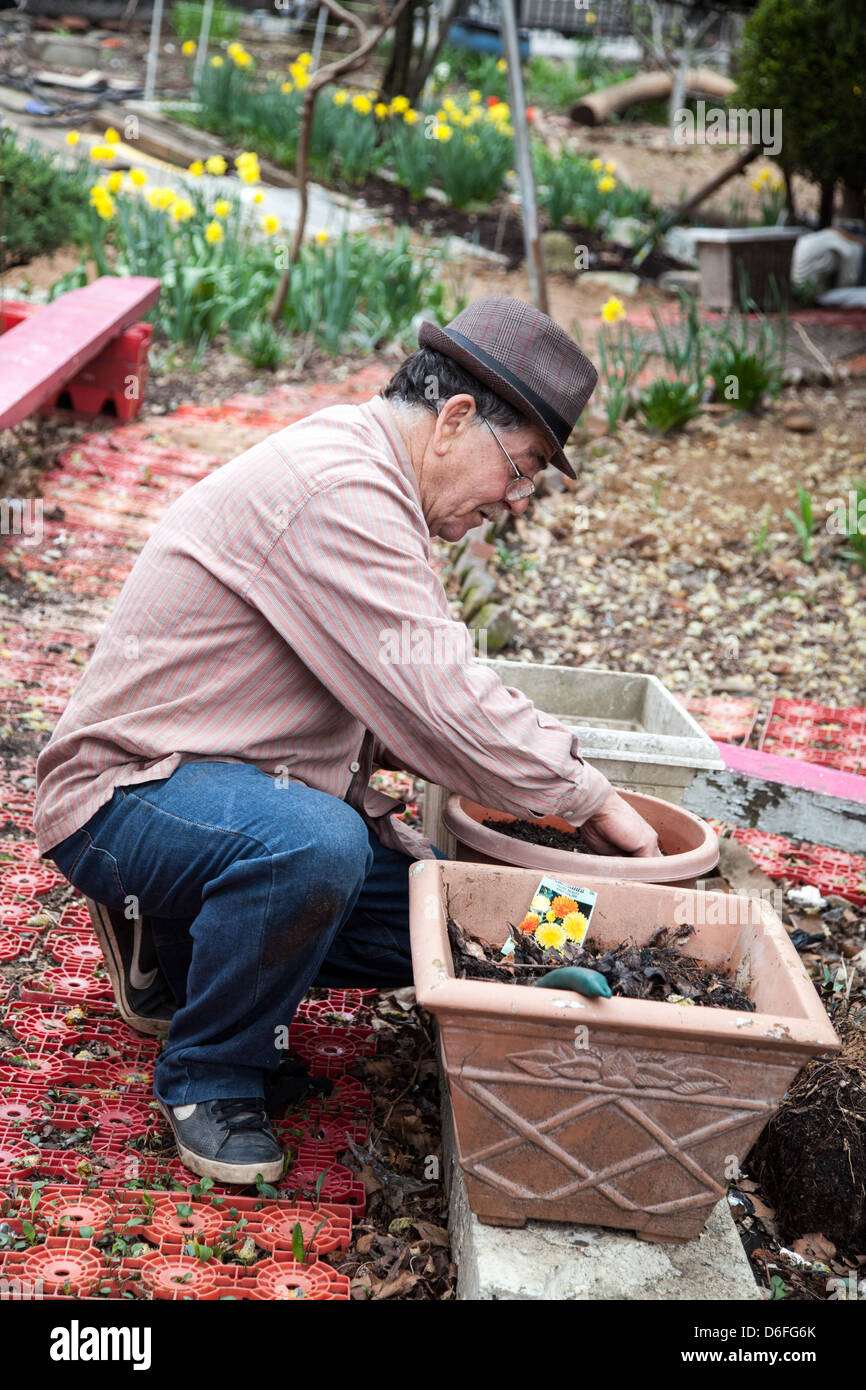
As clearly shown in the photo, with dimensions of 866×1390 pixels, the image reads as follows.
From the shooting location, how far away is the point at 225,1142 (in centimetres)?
191

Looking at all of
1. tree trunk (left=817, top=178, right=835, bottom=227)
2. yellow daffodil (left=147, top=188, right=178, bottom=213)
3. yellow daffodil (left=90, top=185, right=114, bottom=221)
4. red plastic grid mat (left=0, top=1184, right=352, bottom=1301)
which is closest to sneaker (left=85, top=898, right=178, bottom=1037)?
red plastic grid mat (left=0, top=1184, right=352, bottom=1301)

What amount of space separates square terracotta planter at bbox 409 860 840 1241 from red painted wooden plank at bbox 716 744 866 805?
48.7 inches

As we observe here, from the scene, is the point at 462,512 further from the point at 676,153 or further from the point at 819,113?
the point at 676,153

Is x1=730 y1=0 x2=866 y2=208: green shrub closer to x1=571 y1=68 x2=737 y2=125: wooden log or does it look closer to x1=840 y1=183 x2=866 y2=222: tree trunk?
x1=840 y1=183 x2=866 y2=222: tree trunk

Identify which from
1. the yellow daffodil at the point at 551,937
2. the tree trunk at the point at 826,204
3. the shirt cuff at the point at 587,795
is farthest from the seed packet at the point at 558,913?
the tree trunk at the point at 826,204

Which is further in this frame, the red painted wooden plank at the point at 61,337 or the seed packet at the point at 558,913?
the red painted wooden plank at the point at 61,337

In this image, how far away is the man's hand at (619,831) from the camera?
6.51ft

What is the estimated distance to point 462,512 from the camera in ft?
6.68

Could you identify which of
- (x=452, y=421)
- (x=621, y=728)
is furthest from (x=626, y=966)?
(x=621, y=728)

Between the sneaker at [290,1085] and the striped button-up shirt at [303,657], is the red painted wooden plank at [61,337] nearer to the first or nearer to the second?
the striped button-up shirt at [303,657]

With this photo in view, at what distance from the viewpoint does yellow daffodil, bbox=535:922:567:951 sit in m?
1.88

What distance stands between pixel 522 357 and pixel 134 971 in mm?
1233

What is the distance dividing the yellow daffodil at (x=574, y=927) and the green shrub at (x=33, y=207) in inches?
188

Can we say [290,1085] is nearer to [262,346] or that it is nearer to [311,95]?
[262,346]
